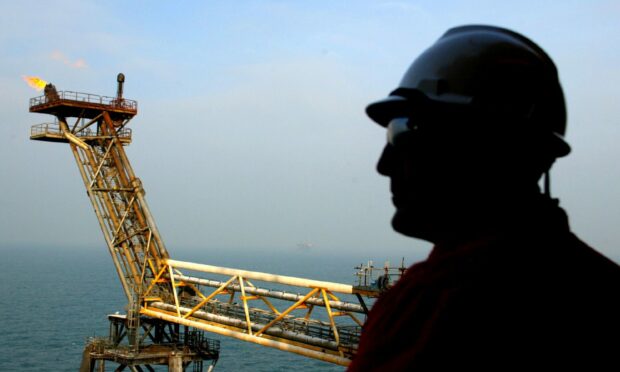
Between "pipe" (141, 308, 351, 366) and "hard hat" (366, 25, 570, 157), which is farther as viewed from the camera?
"pipe" (141, 308, 351, 366)

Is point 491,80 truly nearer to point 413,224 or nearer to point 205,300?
point 413,224

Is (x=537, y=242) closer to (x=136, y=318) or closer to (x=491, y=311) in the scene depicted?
(x=491, y=311)

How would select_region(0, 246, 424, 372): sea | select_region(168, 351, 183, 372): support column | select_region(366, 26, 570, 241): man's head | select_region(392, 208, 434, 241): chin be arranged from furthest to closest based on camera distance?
select_region(0, 246, 424, 372): sea < select_region(168, 351, 183, 372): support column < select_region(392, 208, 434, 241): chin < select_region(366, 26, 570, 241): man's head

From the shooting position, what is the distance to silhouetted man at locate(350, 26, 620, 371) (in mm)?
1721

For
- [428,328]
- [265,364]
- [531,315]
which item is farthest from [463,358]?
[265,364]

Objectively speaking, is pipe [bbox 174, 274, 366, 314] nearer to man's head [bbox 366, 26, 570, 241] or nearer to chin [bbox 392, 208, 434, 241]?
chin [bbox 392, 208, 434, 241]

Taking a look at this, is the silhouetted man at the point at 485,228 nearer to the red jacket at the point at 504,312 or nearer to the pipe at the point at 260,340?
the red jacket at the point at 504,312

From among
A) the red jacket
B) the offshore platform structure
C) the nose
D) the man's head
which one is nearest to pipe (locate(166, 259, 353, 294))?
the offshore platform structure

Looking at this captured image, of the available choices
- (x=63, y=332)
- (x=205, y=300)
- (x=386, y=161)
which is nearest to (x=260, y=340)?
(x=205, y=300)

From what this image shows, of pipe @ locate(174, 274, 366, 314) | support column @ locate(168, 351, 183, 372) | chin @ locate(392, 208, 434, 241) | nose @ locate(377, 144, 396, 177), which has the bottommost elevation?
support column @ locate(168, 351, 183, 372)

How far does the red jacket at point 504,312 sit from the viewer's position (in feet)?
5.60

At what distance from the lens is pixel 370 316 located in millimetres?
2176

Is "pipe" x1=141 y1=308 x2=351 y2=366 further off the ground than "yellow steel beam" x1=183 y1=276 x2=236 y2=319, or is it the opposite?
"yellow steel beam" x1=183 y1=276 x2=236 y2=319

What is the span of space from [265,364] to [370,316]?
2678 inches
